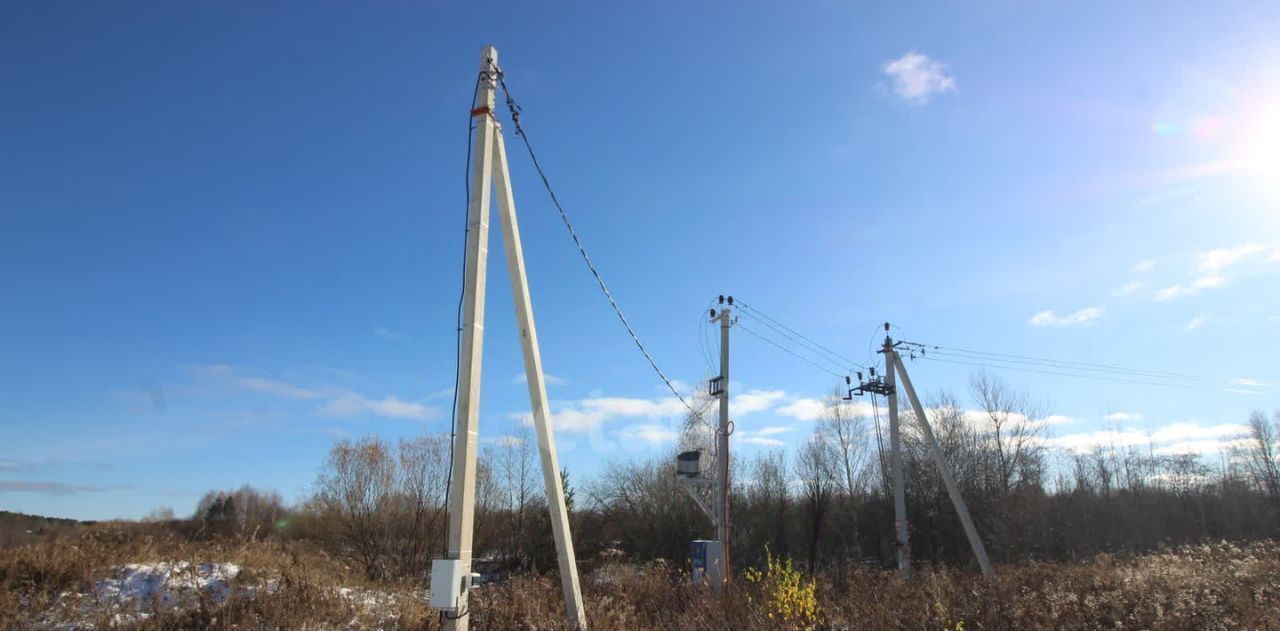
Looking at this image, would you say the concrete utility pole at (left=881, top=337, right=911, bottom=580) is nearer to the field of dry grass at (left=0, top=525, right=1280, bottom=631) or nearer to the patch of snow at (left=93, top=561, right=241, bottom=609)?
the field of dry grass at (left=0, top=525, right=1280, bottom=631)

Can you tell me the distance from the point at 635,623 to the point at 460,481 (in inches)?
A: 117

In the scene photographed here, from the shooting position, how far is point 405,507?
86.1ft

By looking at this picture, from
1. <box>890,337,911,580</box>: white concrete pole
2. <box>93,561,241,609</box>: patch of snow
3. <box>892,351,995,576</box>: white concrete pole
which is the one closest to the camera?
<box>93,561,241,609</box>: patch of snow

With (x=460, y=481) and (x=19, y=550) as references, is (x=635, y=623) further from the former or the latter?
(x=19, y=550)

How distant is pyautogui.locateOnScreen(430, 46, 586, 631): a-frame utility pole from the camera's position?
6.39 m

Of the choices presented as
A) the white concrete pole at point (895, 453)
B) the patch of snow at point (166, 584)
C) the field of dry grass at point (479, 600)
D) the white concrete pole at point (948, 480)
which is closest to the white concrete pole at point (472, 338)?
the field of dry grass at point (479, 600)

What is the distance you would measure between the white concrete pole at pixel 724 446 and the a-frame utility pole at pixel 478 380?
19.9 ft

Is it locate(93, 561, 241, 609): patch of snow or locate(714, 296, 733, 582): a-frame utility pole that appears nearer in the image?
locate(93, 561, 241, 609): patch of snow

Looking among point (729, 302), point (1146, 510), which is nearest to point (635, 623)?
point (729, 302)

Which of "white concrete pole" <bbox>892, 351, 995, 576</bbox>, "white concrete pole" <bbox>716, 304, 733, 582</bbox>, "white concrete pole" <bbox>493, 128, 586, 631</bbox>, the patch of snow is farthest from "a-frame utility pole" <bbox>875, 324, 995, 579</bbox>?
the patch of snow

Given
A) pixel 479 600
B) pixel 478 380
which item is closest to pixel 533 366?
pixel 478 380

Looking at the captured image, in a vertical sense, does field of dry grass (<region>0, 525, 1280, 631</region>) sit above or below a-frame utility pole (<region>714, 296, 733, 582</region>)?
below

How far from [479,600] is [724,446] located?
7.93m

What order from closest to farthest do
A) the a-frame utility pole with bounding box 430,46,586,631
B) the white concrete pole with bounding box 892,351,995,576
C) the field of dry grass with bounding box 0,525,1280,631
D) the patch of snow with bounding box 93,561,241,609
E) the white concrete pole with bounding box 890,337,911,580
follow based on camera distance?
1. the a-frame utility pole with bounding box 430,46,586,631
2. the field of dry grass with bounding box 0,525,1280,631
3. the patch of snow with bounding box 93,561,241,609
4. the white concrete pole with bounding box 892,351,995,576
5. the white concrete pole with bounding box 890,337,911,580
